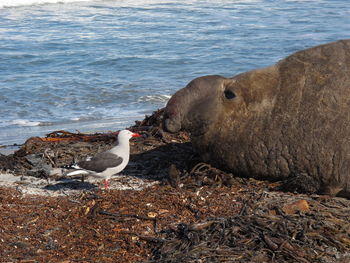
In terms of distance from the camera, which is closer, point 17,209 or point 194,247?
point 194,247

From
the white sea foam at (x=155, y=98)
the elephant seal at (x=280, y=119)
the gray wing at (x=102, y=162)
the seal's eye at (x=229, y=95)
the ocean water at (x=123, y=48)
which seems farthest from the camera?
the white sea foam at (x=155, y=98)

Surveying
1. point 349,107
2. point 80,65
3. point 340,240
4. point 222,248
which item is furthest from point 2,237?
point 80,65

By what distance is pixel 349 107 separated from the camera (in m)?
6.50

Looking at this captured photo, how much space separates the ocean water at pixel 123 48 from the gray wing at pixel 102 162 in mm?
3986

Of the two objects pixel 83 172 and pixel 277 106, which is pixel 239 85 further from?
pixel 83 172

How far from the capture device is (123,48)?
65.9ft

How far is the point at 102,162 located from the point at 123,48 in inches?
535

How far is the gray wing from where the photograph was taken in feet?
22.3

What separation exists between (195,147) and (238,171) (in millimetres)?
593

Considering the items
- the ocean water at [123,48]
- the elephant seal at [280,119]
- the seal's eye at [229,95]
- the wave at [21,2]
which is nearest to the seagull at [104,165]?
the elephant seal at [280,119]

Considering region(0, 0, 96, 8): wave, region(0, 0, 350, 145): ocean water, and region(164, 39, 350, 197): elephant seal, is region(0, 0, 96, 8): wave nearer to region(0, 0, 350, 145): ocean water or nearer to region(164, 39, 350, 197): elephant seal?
region(0, 0, 350, 145): ocean water

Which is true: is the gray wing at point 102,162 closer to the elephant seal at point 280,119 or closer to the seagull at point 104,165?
the seagull at point 104,165

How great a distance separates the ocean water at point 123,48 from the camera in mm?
13156

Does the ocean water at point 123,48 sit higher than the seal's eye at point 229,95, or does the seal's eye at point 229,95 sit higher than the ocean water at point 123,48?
the seal's eye at point 229,95
